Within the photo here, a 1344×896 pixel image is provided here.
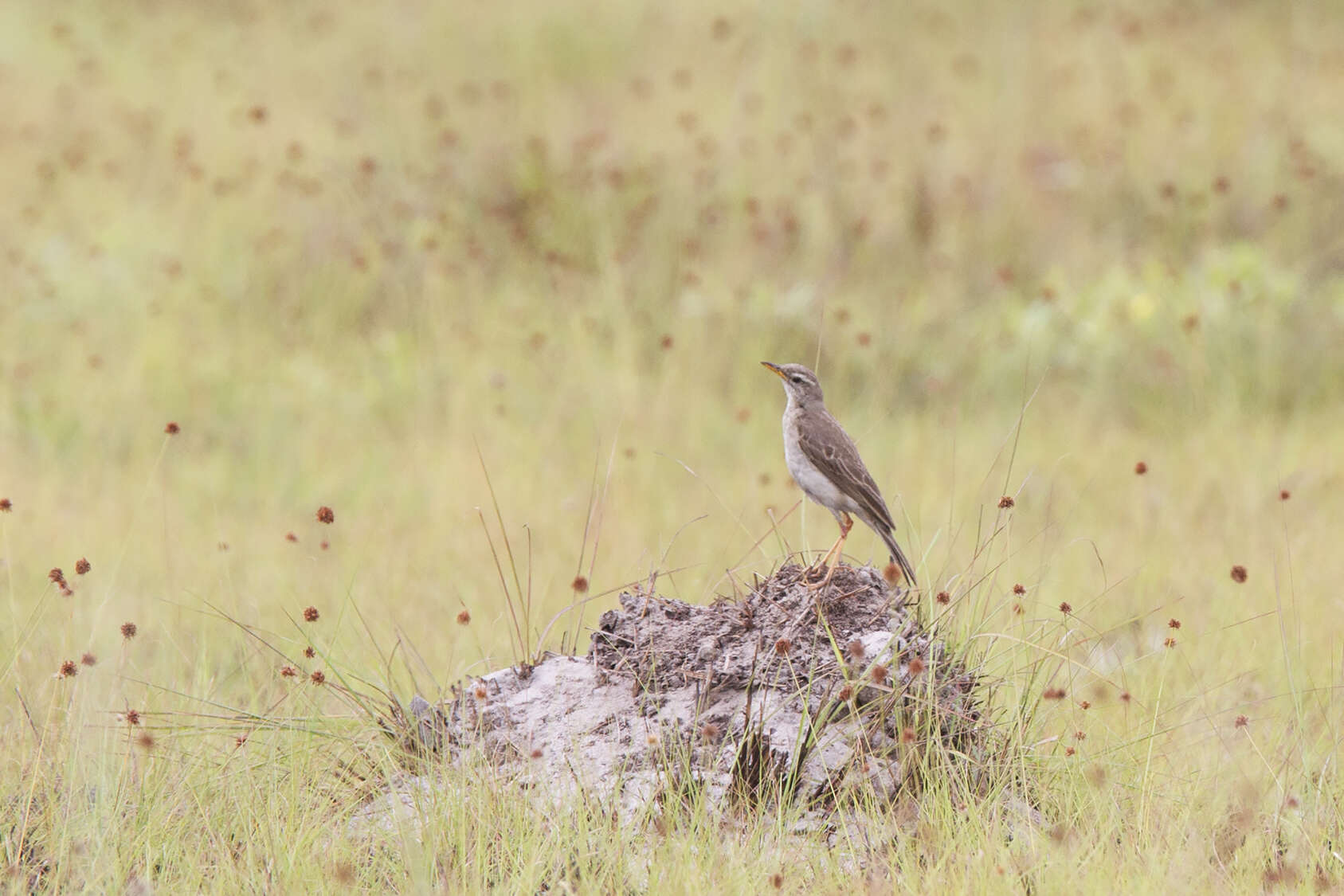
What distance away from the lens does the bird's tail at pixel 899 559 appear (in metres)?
4.52

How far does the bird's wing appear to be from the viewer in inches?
193

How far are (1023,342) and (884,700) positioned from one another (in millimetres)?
5736

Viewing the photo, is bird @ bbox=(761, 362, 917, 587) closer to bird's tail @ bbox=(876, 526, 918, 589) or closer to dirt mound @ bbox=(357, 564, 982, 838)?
bird's tail @ bbox=(876, 526, 918, 589)

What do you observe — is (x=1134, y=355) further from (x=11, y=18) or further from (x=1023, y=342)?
(x=11, y=18)

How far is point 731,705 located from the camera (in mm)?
4039

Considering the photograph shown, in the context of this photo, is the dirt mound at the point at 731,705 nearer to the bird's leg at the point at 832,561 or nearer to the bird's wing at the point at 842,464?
the bird's leg at the point at 832,561

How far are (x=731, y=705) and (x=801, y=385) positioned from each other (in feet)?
5.32

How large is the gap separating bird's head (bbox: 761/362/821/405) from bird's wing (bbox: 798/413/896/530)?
0.24m

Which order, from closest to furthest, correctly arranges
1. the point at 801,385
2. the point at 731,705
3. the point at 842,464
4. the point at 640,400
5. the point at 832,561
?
1. the point at 731,705
2. the point at 832,561
3. the point at 842,464
4. the point at 801,385
5. the point at 640,400

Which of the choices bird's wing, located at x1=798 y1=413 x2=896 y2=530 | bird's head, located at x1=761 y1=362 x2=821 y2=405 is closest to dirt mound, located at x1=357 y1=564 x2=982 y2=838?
→ bird's wing, located at x1=798 y1=413 x2=896 y2=530

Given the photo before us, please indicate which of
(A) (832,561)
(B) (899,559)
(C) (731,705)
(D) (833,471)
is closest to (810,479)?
(D) (833,471)

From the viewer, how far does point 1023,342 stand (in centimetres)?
932

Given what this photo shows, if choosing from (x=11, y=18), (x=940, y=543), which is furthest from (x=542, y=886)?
(x=11, y=18)

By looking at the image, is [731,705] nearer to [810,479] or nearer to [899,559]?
[899,559]
